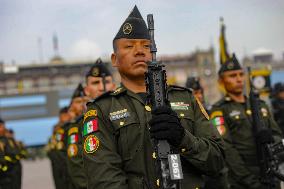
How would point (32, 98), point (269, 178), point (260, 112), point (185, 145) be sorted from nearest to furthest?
point (185, 145) < point (269, 178) < point (260, 112) < point (32, 98)

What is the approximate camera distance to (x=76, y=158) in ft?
17.8

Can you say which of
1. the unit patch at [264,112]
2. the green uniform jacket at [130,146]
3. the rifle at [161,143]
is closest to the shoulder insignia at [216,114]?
the unit patch at [264,112]

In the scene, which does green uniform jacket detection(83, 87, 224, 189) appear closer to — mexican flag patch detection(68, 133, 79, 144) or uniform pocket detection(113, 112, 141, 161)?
uniform pocket detection(113, 112, 141, 161)

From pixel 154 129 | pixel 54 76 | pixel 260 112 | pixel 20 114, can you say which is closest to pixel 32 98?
pixel 20 114

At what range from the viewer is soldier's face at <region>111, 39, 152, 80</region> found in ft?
10.5

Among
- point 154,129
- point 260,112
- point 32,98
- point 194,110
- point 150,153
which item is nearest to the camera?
point 154,129

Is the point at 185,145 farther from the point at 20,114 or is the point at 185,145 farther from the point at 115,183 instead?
the point at 20,114

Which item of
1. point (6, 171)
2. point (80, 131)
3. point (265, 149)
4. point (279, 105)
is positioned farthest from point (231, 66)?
point (6, 171)

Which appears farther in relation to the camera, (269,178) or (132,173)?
(269,178)

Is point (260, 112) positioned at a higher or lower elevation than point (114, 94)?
lower

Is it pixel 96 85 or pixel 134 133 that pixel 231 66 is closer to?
pixel 96 85

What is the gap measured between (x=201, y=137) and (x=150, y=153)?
14.7 inches

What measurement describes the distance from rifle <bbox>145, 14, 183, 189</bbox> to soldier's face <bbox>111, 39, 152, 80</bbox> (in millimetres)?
302

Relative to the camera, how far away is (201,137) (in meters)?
3.22
